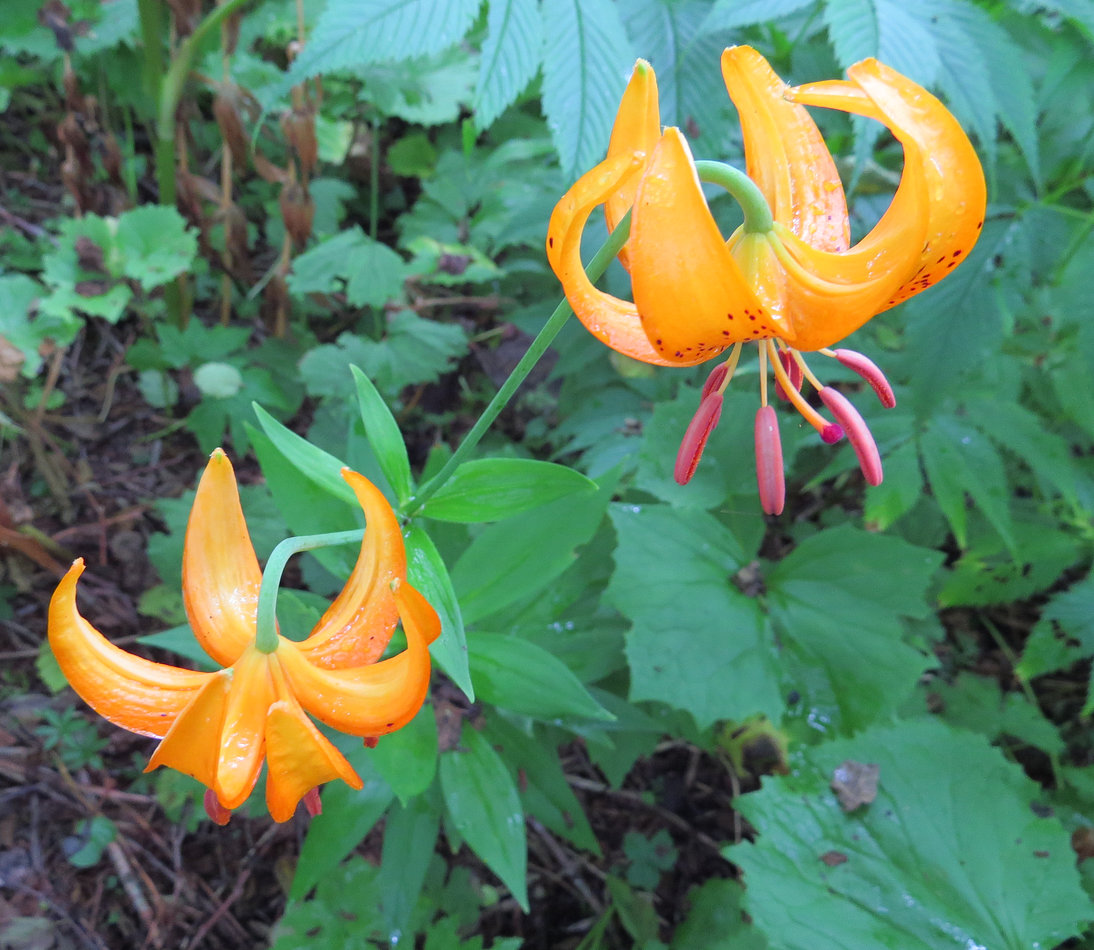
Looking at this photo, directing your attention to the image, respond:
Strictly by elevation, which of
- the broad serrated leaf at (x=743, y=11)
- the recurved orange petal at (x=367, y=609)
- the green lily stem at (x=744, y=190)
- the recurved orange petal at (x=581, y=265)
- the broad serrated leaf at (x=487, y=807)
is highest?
the broad serrated leaf at (x=743, y=11)

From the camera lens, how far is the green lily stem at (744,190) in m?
0.56

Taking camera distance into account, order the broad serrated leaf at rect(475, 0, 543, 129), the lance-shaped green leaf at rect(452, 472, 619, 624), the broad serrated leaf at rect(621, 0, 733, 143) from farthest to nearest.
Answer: the lance-shaped green leaf at rect(452, 472, 619, 624) → the broad serrated leaf at rect(621, 0, 733, 143) → the broad serrated leaf at rect(475, 0, 543, 129)

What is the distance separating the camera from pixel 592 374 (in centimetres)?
177

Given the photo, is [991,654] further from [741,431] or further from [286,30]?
[286,30]

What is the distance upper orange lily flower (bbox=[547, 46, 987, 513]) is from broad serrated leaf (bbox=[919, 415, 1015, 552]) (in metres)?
0.87

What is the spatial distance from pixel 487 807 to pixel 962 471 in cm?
108

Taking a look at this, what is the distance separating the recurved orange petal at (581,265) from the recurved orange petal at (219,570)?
13.6 inches

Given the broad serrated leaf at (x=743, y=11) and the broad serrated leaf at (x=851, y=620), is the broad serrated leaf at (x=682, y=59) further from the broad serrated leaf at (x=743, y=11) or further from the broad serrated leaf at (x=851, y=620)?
the broad serrated leaf at (x=851, y=620)

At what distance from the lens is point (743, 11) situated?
36.7 inches

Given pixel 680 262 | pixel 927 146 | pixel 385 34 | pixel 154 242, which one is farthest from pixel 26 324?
pixel 927 146

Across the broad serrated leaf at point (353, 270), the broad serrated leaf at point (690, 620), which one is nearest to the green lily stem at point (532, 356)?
the broad serrated leaf at point (690, 620)

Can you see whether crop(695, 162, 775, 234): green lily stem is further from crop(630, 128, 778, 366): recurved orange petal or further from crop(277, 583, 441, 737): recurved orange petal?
crop(277, 583, 441, 737): recurved orange petal

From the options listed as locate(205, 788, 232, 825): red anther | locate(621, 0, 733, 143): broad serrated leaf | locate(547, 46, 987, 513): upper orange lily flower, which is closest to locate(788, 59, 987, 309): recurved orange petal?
locate(547, 46, 987, 513): upper orange lily flower

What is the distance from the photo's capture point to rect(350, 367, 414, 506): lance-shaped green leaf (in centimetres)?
92
